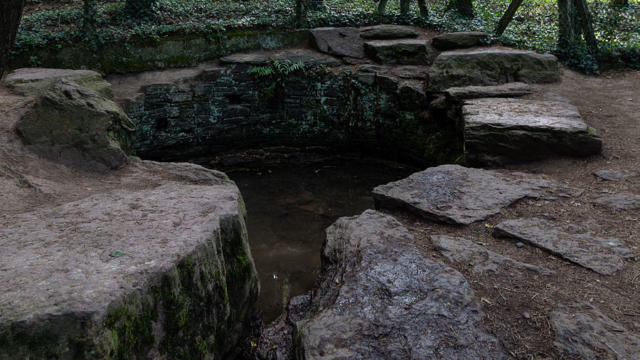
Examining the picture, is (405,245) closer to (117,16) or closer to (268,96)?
(268,96)

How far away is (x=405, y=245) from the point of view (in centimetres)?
308

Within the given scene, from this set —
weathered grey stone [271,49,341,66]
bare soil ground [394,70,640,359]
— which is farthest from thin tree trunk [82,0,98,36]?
bare soil ground [394,70,640,359]

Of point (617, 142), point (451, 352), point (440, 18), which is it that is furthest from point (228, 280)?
point (440, 18)

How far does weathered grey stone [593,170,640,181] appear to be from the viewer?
4055mm

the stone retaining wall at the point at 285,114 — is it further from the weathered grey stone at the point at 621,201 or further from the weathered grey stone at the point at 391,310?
the weathered grey stone at the point at 391,310

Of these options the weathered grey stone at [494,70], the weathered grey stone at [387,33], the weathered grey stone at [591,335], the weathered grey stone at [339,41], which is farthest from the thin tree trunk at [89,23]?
Answer: the weathered grey stone at [591,335]

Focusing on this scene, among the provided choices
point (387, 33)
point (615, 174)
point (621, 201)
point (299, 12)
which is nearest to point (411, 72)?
point (387, 33)

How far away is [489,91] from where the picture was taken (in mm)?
5895

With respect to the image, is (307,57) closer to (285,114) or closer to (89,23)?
(285,114)

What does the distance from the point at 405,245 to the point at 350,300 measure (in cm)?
66

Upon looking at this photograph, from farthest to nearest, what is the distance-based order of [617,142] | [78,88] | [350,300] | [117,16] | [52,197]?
[117,16]
[617,142]
[78,88]
[52,197]
[350,300]

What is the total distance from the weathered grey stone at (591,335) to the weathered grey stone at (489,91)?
3897mm

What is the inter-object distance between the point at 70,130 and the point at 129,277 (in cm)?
221

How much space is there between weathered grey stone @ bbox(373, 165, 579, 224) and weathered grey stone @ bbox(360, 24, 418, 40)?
456 centimetres
